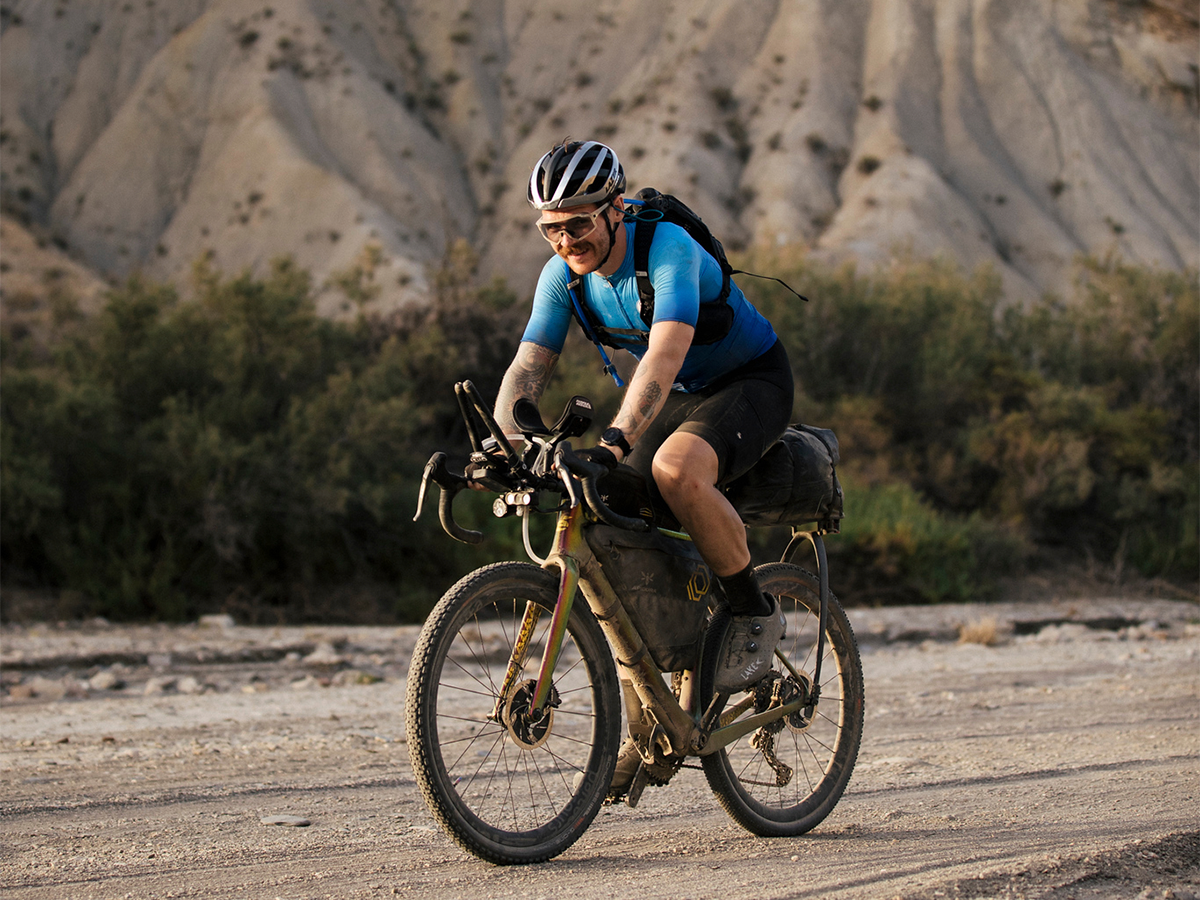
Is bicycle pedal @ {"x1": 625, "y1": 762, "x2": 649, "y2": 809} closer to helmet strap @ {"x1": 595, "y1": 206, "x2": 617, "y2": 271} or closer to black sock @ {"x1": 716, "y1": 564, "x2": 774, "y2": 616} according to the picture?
black sock @ {"x1": 716, "y1": 564, "x2": 774, "y2": 616}

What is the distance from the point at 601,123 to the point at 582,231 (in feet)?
182

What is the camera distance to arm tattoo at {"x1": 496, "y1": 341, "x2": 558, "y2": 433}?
4359mm

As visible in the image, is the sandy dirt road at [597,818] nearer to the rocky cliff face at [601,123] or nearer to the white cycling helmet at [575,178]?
the white cycling helmet at [575,178]

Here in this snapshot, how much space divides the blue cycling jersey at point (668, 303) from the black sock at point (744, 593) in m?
0.79

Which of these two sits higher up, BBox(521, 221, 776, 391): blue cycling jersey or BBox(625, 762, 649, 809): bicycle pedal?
BBox(521, 221, 776, 391): blue cycling jersey

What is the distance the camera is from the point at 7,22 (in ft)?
184

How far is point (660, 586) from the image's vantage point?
4.25 meters

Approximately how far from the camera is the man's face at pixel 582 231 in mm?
4191

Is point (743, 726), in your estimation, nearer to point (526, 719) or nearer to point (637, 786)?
point (637, 786)

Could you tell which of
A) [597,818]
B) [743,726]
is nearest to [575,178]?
[743,726]

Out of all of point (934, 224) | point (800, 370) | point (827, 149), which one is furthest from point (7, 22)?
point (800, 370)

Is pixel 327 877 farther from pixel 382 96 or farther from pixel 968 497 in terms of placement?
pixel 382 96

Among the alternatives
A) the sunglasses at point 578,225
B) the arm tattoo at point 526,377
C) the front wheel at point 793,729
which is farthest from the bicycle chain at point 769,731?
the sunglasses at point 578,225

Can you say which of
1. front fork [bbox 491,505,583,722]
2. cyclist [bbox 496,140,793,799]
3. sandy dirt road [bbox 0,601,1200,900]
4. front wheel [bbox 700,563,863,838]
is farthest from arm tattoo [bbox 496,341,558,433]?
sandy dirt road [bbox 0,601,1200,900]
